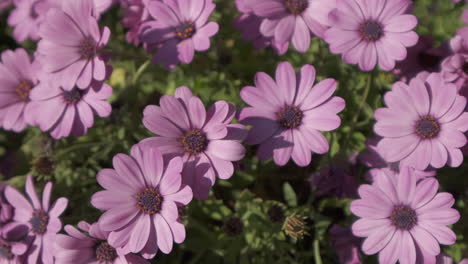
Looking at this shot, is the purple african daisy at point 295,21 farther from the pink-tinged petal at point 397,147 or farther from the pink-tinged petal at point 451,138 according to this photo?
the pink-tinged petal at point 451,138

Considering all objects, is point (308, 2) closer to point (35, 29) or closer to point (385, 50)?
point (385, 50)

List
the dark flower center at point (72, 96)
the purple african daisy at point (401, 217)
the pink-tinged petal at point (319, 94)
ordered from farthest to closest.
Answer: the dark flower center at point (72, 96), the pink-tinged petal at point (319, 94), the purple african daisy at point (401, 217)

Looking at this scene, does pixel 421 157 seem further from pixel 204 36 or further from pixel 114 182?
pixel 114 182

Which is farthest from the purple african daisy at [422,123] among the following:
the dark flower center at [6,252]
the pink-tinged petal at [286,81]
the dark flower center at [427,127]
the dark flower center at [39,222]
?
the dark flower center at [6,252]

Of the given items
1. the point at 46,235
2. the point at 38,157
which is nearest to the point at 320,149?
the point at 46,235

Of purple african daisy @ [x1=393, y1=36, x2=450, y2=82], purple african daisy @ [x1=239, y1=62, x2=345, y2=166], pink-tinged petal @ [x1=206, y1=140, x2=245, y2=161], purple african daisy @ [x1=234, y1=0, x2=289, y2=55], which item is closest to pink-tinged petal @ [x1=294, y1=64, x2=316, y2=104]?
purple african daisy @ [x1=239, y1=62, x2=345, y2=166]

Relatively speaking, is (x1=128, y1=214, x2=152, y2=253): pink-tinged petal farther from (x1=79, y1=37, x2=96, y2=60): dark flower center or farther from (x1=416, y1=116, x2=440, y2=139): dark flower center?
(x1=416, y1=116, x2=440, y2=139): dark flower center

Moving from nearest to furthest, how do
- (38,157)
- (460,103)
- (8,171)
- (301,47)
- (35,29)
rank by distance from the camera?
(460,103) < (301,47) < (38,157) < (35,29) < (8,171)
